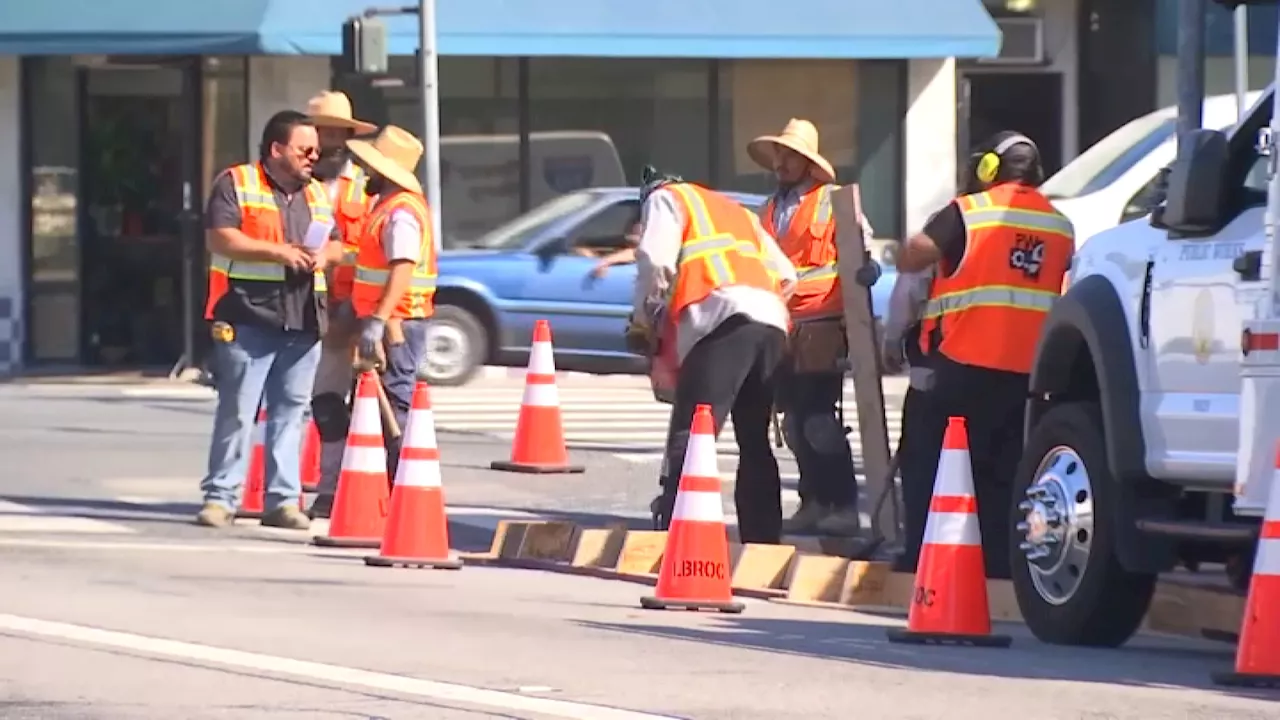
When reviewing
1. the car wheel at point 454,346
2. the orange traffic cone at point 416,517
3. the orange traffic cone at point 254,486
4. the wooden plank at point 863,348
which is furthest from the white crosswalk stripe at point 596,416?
the orange traffic cone at point 416,517

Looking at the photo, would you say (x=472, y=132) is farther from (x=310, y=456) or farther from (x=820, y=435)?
(x=820, y=435)

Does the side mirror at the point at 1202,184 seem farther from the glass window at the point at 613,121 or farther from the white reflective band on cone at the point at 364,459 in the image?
the glass window at the point at 613,121

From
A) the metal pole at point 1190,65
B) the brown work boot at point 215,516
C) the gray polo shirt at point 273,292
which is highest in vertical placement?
the metal pole at point 1190,65

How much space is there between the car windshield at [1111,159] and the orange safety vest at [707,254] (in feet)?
22.6

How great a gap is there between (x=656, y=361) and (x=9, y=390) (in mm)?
11360

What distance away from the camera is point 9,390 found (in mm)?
21938

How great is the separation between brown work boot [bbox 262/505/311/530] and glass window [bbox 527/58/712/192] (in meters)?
12.4

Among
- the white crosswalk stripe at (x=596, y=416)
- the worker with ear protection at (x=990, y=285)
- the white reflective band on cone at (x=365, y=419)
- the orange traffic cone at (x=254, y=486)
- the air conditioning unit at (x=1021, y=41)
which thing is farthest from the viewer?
the air conditioning unit at (x=1021, y=41)

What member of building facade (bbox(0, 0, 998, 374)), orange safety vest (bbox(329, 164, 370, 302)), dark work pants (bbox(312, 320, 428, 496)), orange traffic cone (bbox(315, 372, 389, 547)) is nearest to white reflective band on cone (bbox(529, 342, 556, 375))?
orange safety vest (bbox(329, 164, 370, 302))

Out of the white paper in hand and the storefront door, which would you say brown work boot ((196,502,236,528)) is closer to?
the white paper in hand

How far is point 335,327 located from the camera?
1301 centimetres

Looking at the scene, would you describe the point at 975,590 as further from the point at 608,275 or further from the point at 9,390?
the point at 9,390

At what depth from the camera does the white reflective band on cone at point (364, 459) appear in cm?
1185

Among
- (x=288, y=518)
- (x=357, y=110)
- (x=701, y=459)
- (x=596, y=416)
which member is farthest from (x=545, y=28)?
(x=701, y=459)
